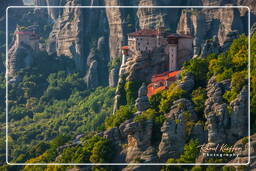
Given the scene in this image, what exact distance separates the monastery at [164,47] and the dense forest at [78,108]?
2.30 metres

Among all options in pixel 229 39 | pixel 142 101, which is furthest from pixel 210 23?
pixel 142 101

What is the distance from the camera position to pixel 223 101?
63.1 meters

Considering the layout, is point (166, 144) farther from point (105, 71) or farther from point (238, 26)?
point (105, 71)

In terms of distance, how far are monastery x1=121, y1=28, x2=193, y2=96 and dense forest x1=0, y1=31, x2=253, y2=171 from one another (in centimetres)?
230

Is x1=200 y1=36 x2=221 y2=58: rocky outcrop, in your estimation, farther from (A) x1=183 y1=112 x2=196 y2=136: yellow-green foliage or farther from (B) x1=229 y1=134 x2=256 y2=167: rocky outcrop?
(B) x1=229 y1=134 x2=256 y2=167: rocky outcrop

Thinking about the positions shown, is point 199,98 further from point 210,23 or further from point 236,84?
point 210,23

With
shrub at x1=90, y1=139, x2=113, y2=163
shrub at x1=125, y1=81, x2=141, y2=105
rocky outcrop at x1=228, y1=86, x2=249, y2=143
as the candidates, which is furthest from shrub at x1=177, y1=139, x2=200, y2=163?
shrub at x1=125, y1=81, x2=141, y2=105

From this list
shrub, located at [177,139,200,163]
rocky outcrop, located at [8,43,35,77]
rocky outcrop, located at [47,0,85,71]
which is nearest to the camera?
shrub, located at [177,139,200,163]

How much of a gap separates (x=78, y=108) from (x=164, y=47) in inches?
1006

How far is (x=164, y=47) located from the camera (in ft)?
255

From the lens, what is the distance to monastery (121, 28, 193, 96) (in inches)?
2899

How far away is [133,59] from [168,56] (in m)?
3.47

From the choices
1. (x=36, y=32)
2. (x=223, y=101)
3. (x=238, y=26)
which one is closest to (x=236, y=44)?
(x=223, y=101)

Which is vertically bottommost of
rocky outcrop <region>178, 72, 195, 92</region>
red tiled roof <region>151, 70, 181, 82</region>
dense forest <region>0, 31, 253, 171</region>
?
dense forest <region>0, 31, 253, 171</region>
